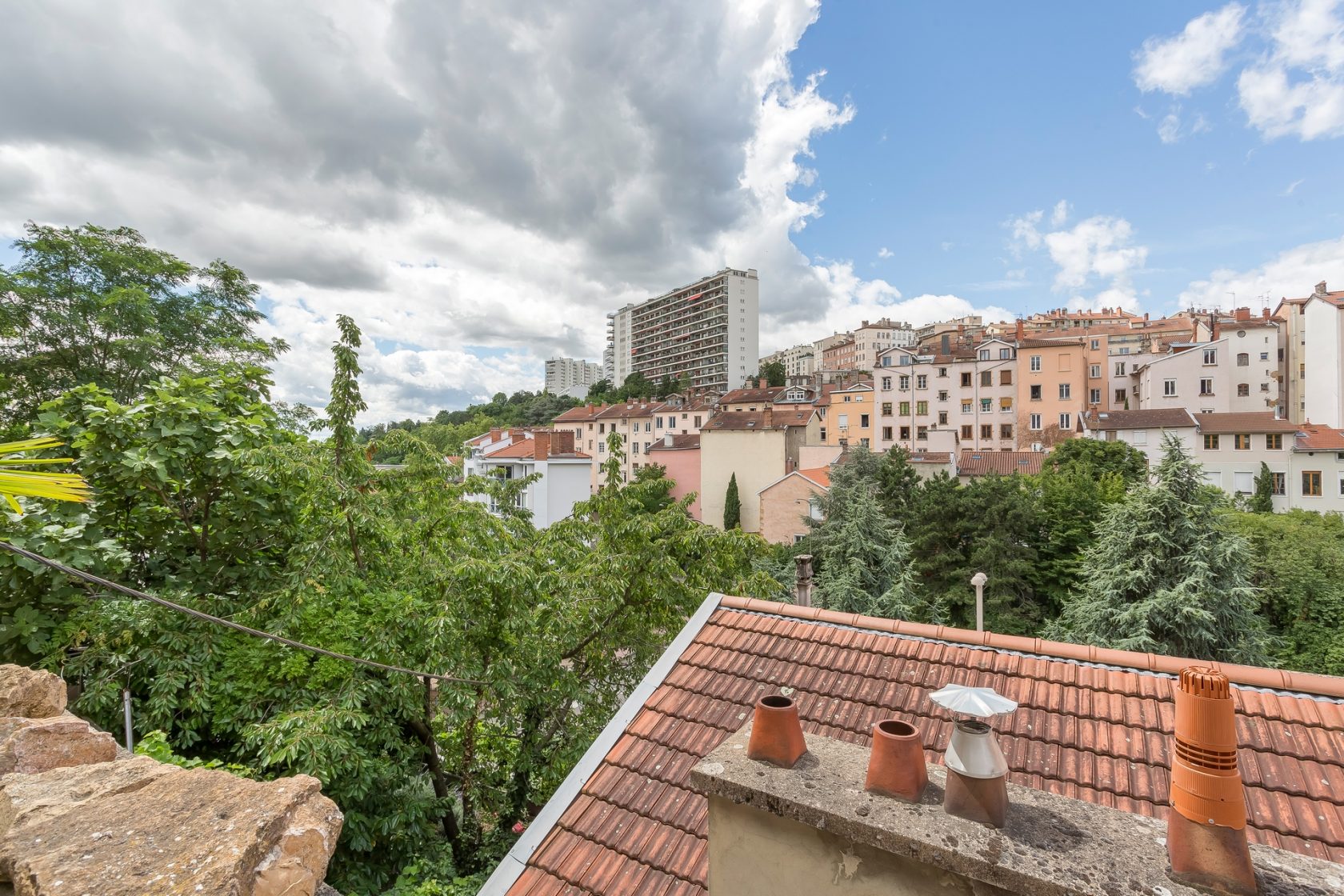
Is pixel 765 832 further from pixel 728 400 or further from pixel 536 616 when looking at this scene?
pixel 728 400

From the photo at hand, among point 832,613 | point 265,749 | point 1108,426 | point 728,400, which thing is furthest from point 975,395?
point 265,749

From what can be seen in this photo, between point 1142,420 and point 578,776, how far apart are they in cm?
4150

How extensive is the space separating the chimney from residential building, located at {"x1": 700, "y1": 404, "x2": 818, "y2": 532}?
39.2 metres

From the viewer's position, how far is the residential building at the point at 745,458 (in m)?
41.3

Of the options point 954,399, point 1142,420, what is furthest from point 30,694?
point 954,399

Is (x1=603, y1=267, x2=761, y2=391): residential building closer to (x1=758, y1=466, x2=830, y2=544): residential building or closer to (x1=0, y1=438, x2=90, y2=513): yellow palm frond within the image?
(x1=758, y1=466, x2=830, y2=544): residential building

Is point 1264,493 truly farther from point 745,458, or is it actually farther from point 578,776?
point 578,776

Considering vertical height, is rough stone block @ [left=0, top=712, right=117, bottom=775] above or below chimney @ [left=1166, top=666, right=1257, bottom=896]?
below

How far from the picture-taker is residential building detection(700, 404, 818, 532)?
4134cm

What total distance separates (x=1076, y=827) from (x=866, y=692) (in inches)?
91.5

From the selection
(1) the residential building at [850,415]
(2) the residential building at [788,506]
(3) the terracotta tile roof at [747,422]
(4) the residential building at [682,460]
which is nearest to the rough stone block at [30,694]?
(2) the residential building at [788,506]

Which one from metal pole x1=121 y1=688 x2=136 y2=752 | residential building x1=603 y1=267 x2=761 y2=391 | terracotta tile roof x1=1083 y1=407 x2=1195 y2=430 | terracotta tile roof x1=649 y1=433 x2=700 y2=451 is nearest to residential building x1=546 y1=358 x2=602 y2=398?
residential building x1=603 y1=267 x2=761 y2=391

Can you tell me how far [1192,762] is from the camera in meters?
1.47

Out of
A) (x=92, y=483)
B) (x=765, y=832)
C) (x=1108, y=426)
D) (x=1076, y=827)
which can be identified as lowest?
(x=765, y=832)
